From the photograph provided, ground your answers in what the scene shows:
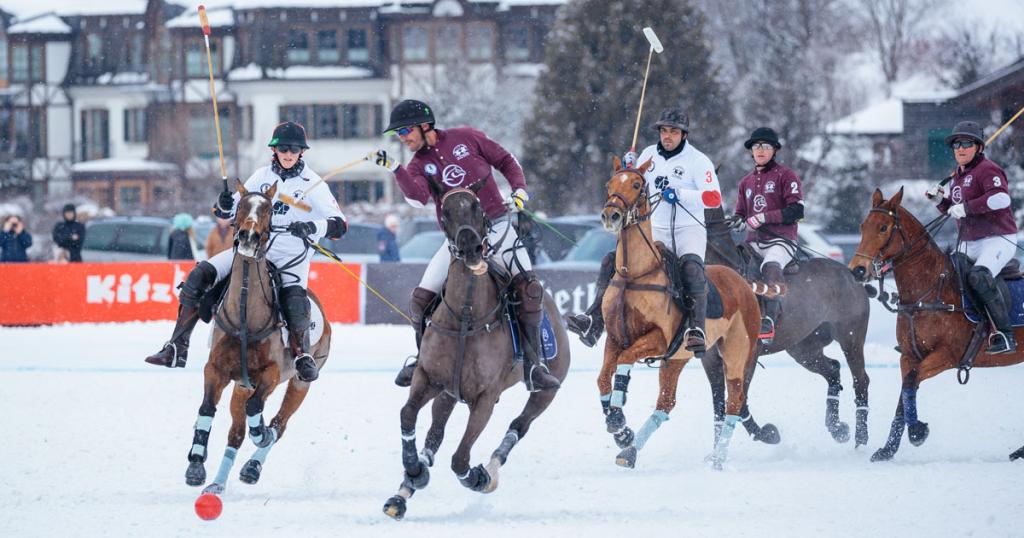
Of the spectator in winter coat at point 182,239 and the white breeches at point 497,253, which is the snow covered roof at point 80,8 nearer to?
the spectator in winter coat at point 182,239

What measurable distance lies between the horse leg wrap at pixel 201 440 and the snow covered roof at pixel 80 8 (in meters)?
43.8

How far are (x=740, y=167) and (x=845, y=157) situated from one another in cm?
310

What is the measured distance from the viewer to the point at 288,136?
8.76 metres

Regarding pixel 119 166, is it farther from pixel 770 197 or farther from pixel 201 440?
pixel 201 440

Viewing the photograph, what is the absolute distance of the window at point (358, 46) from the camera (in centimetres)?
4703

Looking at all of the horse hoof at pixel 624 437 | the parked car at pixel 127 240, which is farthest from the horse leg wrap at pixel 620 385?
the parked car at pixel 127 240

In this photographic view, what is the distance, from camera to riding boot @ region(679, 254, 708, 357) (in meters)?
9.19

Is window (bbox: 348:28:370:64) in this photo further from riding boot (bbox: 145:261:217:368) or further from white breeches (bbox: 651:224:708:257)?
riding boot (bbox: 145:261:217:368)

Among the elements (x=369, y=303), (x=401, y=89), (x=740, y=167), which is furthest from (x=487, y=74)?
(x=369, y=303)

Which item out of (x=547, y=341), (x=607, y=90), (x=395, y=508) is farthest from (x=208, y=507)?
(x=607, y=90)

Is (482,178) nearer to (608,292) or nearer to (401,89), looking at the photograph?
(608,292)

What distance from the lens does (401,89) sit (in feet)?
147

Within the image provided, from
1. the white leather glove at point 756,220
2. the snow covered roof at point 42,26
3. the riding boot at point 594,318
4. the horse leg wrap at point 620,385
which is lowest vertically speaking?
the horse leg wrap at point 620,385

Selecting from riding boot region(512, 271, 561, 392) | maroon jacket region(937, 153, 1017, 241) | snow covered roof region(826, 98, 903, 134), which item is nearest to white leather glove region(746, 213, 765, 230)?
maroon jacket region(937, 153, 1017, 241)
